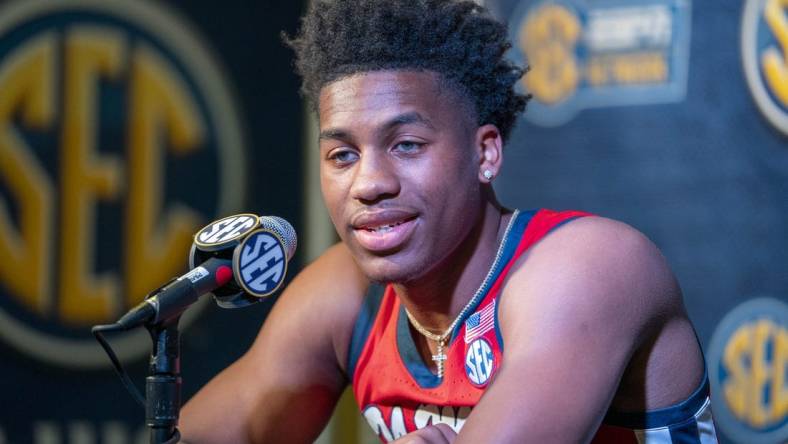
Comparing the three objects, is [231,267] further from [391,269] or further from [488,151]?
[488,151]

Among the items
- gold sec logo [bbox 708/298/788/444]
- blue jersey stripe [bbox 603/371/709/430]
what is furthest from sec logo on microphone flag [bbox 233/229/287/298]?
gold sec logo [bbox 708/298/788/444]

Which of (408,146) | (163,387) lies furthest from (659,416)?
(163,387)

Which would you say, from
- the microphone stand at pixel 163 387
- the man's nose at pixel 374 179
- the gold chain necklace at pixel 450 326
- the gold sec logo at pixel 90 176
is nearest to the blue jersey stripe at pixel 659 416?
the gold chain necklace at pixel 450 326

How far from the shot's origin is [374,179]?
1.98 m

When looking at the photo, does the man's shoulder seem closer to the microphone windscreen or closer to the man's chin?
the man's chin

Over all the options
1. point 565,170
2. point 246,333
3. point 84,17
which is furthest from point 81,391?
point 565,170

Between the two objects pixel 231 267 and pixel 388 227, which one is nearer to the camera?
pixel 231 267

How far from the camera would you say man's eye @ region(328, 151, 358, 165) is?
206 cm

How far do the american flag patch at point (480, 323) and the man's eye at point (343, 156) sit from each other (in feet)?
1.27

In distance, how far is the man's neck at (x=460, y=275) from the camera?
Answer: 7.09ft

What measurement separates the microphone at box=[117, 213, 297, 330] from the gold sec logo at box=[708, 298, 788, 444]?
127 cm

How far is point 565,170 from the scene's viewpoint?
271cm

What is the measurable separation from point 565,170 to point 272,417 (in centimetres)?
94

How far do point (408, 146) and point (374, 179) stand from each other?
0.10 meters
